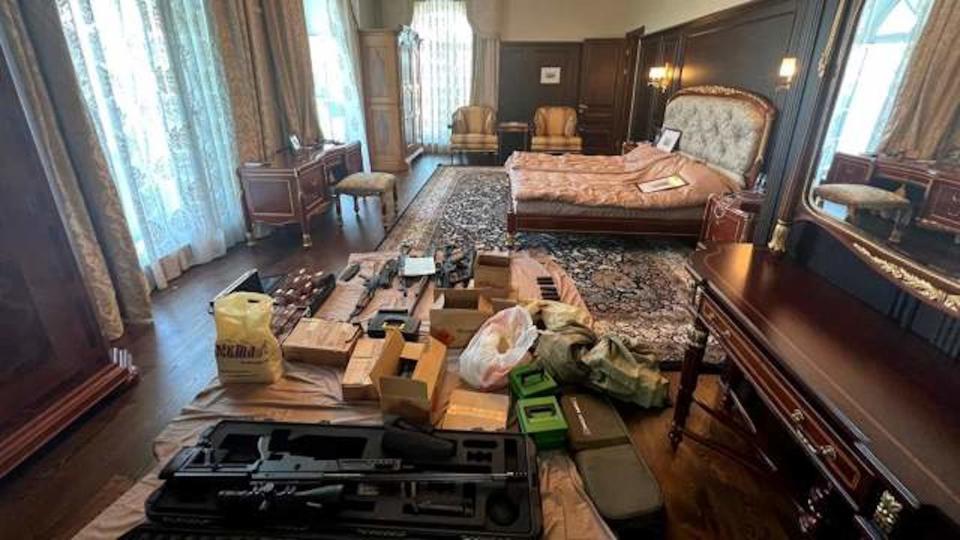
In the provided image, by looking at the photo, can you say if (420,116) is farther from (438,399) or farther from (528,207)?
(438,399)

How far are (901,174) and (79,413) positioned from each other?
2.91 m

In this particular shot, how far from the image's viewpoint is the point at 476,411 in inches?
59.3

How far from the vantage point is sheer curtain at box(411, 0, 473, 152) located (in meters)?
7.37

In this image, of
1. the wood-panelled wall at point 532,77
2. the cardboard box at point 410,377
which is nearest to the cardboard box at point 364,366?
the cardboard box at point 410,377

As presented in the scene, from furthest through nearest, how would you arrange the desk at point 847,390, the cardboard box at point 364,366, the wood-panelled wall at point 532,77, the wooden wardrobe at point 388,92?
1. the wood-panelled wall at point 532,77
2. the wooden wardrobe at point 388,92
3. the cardboard box at point 364,366
4. the desk at point 847,390

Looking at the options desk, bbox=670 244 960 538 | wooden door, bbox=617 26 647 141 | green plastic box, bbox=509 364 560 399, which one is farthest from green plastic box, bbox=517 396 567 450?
wooden door, bbox=617 26 647 141

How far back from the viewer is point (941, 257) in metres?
1.00

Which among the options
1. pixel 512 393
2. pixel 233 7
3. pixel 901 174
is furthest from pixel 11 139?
pixel 901 174

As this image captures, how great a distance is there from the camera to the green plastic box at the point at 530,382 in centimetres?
158

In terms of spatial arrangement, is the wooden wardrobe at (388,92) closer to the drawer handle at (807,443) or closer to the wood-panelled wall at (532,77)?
the wood-panelled wall at (532,77)

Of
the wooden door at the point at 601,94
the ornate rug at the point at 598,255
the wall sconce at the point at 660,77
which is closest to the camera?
the ornate rug at the point at 598,255

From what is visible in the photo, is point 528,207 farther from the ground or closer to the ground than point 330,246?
farther from the ground

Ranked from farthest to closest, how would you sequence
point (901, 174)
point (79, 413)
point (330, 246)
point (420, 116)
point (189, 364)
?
point (420, 116), point (330, 246), point (189, 364), point (79, 413), point (901, 174)

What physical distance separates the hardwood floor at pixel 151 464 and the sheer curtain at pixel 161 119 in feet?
2.94
